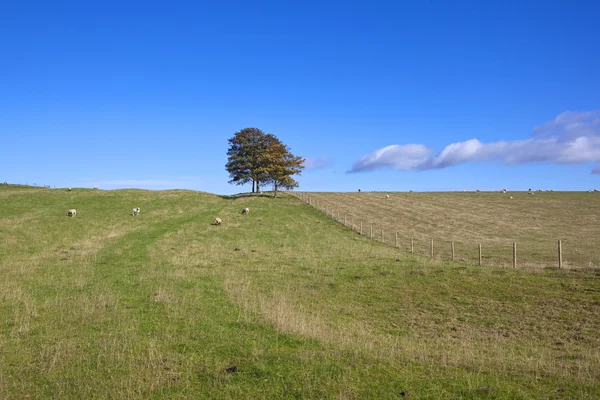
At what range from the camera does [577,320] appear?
19141 millimetres

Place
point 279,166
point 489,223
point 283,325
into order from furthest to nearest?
1. point 279,166
2. point 489,223
3. point 283,325

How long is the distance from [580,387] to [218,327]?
11.2 metres

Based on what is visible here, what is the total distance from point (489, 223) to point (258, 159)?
4405 cm

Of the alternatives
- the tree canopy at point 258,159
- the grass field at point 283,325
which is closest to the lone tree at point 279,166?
the tree canopy at point 258,159

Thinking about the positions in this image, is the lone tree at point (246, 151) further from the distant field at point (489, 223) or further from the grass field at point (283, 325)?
the grass field at point (283, 325)

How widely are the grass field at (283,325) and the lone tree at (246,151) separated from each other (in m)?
50.5

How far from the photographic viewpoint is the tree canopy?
8212 centimetres

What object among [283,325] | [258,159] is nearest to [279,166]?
[258,159]

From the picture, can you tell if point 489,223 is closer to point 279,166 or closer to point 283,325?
point 279,166

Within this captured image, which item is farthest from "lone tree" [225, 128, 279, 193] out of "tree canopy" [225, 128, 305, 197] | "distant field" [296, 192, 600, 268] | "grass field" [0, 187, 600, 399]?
"grass field" [0, 187, 600, 399]

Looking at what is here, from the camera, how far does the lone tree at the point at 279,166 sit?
80.8 metres

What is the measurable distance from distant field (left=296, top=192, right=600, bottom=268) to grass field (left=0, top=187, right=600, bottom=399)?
8.46 meters

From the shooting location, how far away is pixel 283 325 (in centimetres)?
1603

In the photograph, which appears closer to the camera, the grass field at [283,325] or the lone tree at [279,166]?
the grass field at [283,325]
